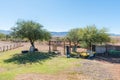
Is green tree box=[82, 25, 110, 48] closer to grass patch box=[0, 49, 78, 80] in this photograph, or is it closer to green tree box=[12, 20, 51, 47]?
green tree box=[12, 20, 51, 47]

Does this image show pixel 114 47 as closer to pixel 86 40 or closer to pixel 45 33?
pixel 86 40

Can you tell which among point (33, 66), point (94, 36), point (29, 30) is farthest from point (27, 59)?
point (94, 36)

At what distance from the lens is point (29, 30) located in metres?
35.0

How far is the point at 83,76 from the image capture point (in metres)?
16.4

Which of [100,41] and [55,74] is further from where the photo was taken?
[100,41]

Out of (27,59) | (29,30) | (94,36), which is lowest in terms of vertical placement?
(27,59)

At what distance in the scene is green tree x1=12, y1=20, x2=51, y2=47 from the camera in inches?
1382

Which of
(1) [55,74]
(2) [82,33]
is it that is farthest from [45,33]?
(1) [55,74]

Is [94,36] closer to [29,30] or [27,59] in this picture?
[29,30]

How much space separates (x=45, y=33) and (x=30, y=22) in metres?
3.54

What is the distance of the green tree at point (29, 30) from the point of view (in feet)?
115

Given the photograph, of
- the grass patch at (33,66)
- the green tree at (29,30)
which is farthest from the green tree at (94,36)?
the grass patch at (33,66)

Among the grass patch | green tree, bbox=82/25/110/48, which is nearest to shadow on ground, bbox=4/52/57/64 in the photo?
the grass patch

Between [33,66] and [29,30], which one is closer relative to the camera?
[33,66]
